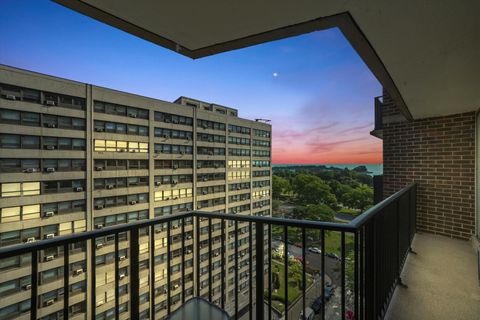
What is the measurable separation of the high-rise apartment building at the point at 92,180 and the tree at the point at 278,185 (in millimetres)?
23276

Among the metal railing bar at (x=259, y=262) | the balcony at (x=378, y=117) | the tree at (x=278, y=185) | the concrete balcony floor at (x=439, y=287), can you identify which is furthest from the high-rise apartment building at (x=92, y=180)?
the tree at (x=278, y=185)

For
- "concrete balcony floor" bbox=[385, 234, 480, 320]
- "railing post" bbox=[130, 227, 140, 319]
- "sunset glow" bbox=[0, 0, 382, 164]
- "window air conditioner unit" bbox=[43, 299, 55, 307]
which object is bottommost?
"window air conditioner unit" bbox=[43, 299, 55, 307]

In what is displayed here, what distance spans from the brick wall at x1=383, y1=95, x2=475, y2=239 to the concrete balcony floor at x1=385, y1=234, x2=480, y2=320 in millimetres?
762

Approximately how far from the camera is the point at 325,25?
1608 millimetres

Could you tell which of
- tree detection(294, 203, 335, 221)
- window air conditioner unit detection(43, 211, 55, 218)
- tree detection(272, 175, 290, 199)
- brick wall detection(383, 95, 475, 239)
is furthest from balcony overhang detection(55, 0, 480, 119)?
tree detection(272, 175, 290, 199)

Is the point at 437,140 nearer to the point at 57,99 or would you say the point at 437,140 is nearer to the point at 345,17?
the point at 345,17

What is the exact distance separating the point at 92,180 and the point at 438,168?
23963 millimetres

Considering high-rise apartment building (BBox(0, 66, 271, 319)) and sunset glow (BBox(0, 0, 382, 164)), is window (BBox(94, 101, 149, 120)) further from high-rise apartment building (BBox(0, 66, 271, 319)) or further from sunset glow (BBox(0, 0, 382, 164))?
sunset glow (BBox(0, 0, 382, 164))

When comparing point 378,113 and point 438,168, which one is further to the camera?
point 378,113

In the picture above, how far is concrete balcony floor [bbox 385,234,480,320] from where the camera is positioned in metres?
1.96

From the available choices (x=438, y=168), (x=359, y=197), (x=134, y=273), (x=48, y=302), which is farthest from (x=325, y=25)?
(x=359, y=197)

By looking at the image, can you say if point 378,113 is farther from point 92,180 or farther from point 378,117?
point 92,180

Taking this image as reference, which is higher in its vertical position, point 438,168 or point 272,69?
point 272,69

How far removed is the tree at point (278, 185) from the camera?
5028cm
